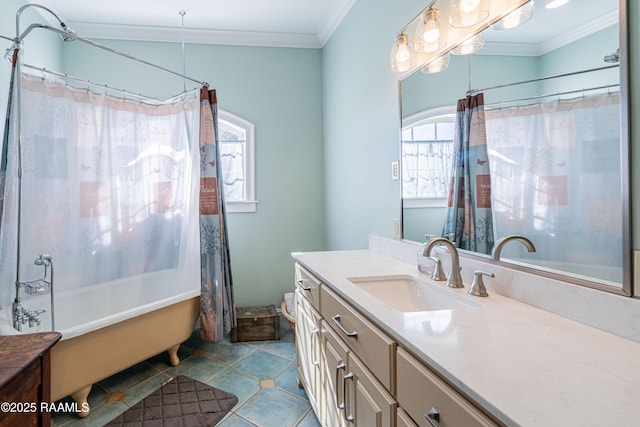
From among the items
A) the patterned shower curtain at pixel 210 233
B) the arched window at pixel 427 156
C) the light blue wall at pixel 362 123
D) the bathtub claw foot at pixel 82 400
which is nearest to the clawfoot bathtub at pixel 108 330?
the bathtub claw foot at pixel 82 400

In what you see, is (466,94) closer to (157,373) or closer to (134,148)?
(134,148)

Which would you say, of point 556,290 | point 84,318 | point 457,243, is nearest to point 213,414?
point 84,318

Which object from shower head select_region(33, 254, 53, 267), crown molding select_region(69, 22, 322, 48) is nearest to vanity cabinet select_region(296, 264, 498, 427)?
shower head select_region(33, 254, 53, 267)

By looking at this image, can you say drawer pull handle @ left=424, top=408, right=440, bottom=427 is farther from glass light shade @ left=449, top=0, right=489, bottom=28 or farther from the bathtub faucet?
the bathtub faucet

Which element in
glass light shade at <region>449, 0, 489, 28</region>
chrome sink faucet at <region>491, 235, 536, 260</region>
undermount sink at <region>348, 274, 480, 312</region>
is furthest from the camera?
undermount sink at <region>348, 274, 480, 312</region>

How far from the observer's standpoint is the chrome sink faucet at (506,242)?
47.7 inches

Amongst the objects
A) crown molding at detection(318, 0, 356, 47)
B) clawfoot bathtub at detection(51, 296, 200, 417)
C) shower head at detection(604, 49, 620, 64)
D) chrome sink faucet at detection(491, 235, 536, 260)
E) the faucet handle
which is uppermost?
crown molding at detection(318, 0, 356, 47)

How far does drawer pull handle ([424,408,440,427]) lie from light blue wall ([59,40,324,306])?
2.88 m

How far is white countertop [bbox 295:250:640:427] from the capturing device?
1.92 feet

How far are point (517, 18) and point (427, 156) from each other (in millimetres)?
720

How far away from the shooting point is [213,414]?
81.3 inches

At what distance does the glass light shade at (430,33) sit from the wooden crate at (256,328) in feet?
7.85

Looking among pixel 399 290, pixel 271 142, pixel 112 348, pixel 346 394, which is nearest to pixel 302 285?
pixel 399 290

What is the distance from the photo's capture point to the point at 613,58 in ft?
3.09
